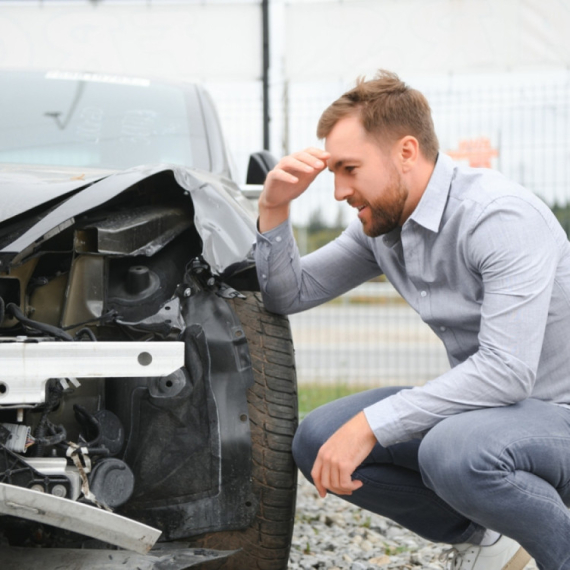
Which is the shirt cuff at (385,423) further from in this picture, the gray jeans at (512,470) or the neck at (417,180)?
the neck at (417,180)

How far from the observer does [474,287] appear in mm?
2207

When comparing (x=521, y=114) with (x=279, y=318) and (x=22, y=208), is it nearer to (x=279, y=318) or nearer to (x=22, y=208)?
(x=279, y=318)

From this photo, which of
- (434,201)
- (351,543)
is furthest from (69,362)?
(351,543)

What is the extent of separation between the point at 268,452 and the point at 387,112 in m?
0.98

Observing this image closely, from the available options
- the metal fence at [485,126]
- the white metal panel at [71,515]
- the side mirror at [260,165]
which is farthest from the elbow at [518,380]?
the metal fence at [485,126]

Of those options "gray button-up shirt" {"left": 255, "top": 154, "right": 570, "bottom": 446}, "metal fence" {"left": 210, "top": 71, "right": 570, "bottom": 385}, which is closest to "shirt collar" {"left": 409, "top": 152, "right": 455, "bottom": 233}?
"gray button-up shirt" {"left": 255, "top": 154, "right": 570, "bottom": 446}

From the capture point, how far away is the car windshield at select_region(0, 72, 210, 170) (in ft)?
9.99

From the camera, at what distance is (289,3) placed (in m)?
5.77

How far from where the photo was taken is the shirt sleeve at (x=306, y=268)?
235cm

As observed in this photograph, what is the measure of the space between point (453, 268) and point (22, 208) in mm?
1172

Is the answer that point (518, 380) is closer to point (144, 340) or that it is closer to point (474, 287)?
point (474, 287)

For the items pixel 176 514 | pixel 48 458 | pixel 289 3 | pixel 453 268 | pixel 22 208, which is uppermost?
pixel 289 3

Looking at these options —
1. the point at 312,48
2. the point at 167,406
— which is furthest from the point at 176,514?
the point at 312,48

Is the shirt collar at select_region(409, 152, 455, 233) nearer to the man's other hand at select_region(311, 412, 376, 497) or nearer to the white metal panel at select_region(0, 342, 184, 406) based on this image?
the man's other hand at select_region(311, 412, 376, 497)
